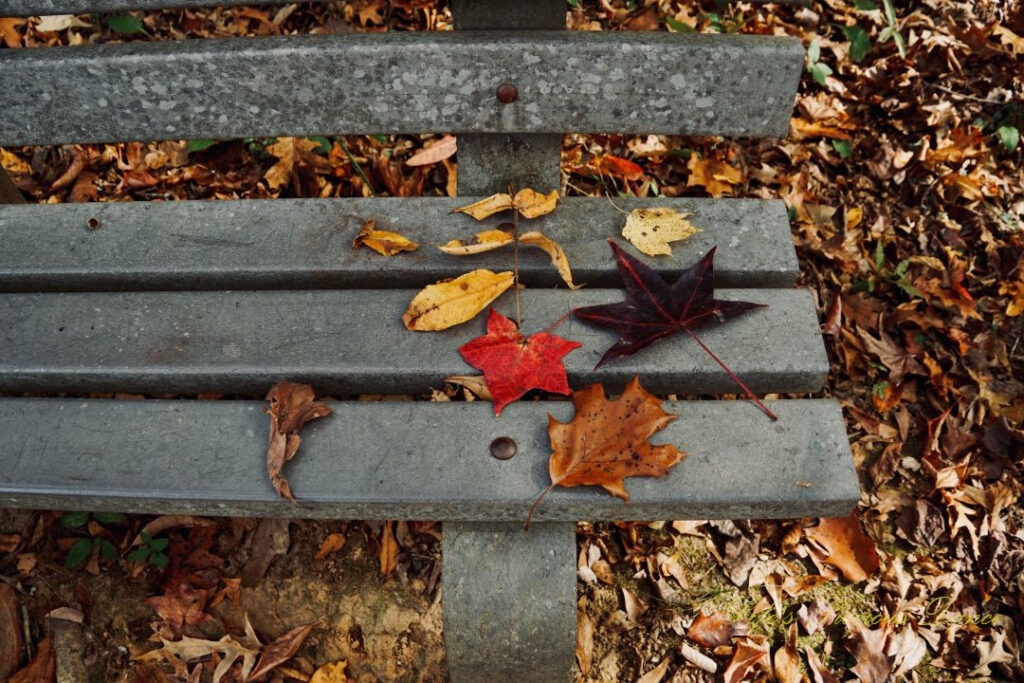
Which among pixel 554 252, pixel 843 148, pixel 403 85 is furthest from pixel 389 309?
pixel 843 148

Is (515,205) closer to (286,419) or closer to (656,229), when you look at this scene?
(656,229)

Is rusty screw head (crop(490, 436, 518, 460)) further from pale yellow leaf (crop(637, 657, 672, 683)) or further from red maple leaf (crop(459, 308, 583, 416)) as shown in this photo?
pale yellow leaf (crop(637, 657, 672, 683))

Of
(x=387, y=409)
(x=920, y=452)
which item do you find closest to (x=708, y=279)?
(x=387, y=409)

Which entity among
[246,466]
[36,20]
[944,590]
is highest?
[36,20]

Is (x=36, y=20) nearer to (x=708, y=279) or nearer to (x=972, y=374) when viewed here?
(x=708, y=279)

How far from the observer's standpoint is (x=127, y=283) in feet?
4.93

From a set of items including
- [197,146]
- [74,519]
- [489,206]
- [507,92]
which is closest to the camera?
[507,92]

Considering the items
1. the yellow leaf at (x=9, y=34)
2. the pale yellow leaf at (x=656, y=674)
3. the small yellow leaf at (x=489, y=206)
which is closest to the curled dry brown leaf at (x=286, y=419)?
the small yellow leaf at (x=489, y=206)

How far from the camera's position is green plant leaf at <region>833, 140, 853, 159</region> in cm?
240

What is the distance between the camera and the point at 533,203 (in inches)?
61.0

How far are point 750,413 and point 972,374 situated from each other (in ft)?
3.81

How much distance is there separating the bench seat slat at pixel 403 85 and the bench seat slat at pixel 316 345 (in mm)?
363

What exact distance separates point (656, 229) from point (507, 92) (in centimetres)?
42

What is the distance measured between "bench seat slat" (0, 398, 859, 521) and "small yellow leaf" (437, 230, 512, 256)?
1.07ft
